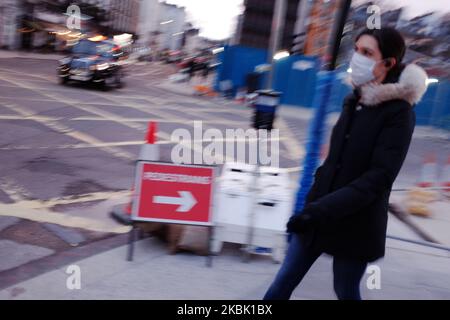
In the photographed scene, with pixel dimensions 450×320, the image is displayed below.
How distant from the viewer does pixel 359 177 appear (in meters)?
2.36

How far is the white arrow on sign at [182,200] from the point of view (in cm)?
428

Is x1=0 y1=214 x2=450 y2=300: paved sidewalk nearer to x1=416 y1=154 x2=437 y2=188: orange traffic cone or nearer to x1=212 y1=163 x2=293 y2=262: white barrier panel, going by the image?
x1=212 y1=163 x2=293 y2=262: white barrier panel

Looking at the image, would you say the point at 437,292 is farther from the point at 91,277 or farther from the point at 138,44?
the point at 138,44

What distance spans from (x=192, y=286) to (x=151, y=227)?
99 centimetres

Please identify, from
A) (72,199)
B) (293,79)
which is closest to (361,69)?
(72,199)

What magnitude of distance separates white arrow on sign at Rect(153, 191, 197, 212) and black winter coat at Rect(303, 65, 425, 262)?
183 centimetres

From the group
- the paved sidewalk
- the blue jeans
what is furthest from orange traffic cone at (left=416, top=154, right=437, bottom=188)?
the blue jeans

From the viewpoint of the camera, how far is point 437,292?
4.27 metres

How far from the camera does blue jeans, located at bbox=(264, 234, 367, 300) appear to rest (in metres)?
2.52

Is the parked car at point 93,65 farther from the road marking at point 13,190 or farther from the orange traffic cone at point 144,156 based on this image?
the orange traffic cone at point 144,156

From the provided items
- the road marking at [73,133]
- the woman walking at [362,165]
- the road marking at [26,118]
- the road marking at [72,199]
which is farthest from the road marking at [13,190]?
the road marking at [26,118]

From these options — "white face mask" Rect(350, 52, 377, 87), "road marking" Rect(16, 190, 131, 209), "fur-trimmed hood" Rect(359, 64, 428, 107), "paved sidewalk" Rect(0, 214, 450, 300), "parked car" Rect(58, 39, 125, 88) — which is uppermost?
"parked car" Rect(58, 39, 125, 88)
